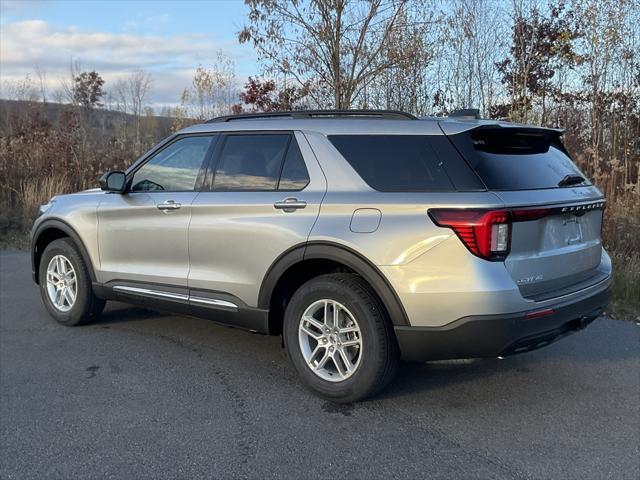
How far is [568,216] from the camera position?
3.70 metres

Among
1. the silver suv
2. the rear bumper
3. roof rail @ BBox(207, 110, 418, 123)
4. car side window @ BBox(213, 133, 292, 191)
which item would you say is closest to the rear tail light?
the silver suv

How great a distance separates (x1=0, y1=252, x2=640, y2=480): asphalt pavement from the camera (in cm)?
311

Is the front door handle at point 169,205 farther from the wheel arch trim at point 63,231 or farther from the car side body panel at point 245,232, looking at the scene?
the wheel arch trim at point 63,231

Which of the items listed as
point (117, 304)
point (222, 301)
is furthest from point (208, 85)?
point (222, 301)

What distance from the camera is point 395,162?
3.71 meters

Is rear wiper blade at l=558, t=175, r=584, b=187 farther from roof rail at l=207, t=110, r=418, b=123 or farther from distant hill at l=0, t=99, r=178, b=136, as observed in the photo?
distant hill at l=0, t=99, r=178, b=136

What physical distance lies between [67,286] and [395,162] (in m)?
3.53

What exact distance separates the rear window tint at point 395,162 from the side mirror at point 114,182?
2111 millimetres

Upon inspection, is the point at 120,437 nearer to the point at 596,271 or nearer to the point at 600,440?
the point at 600,440

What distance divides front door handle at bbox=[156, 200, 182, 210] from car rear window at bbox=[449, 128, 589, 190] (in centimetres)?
219

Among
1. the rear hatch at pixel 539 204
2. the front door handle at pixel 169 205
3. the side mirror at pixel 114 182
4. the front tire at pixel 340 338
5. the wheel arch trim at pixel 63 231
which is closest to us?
the rear hatch at pixel 539 204

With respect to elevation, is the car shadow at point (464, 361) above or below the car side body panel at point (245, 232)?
below

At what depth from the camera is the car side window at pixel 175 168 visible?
185 inches

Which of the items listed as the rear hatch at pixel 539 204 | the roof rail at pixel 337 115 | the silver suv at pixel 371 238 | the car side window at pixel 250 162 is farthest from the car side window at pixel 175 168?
the rear hatch at pixel 539 204
